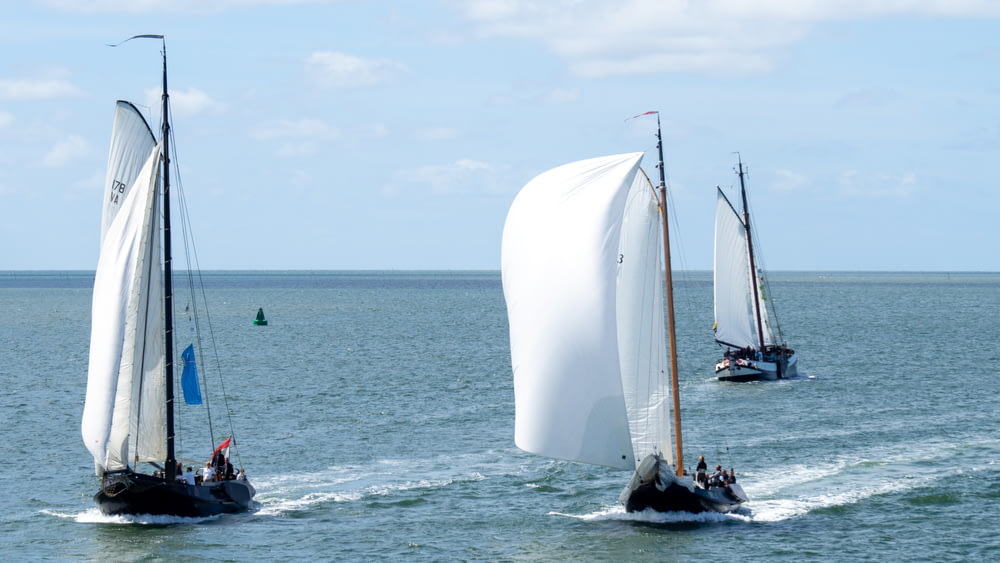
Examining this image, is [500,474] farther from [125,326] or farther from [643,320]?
[125,326]

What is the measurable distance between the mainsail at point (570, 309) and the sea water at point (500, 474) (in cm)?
382

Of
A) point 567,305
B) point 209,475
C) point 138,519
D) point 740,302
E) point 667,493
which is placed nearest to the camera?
point 567,305

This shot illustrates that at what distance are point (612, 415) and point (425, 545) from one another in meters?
7.91

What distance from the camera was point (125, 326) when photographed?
43844 millimetres

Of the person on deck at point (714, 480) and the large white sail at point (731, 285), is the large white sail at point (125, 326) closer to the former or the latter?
the person on deck at point (714, 480)

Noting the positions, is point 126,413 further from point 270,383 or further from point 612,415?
point 270,383

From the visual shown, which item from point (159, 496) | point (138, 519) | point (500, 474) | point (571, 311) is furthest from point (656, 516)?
point (138, 519)

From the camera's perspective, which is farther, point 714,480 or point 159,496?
point 714,480

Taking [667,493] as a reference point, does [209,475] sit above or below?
above

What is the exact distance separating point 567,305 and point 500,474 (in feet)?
49.6

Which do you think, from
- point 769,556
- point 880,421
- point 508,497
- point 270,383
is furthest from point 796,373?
point 769,556

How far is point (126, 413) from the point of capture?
44.1 meters

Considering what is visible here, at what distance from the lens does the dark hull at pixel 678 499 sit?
43.5 metres

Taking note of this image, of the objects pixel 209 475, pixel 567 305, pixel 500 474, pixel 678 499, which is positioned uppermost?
pixel 567 305
